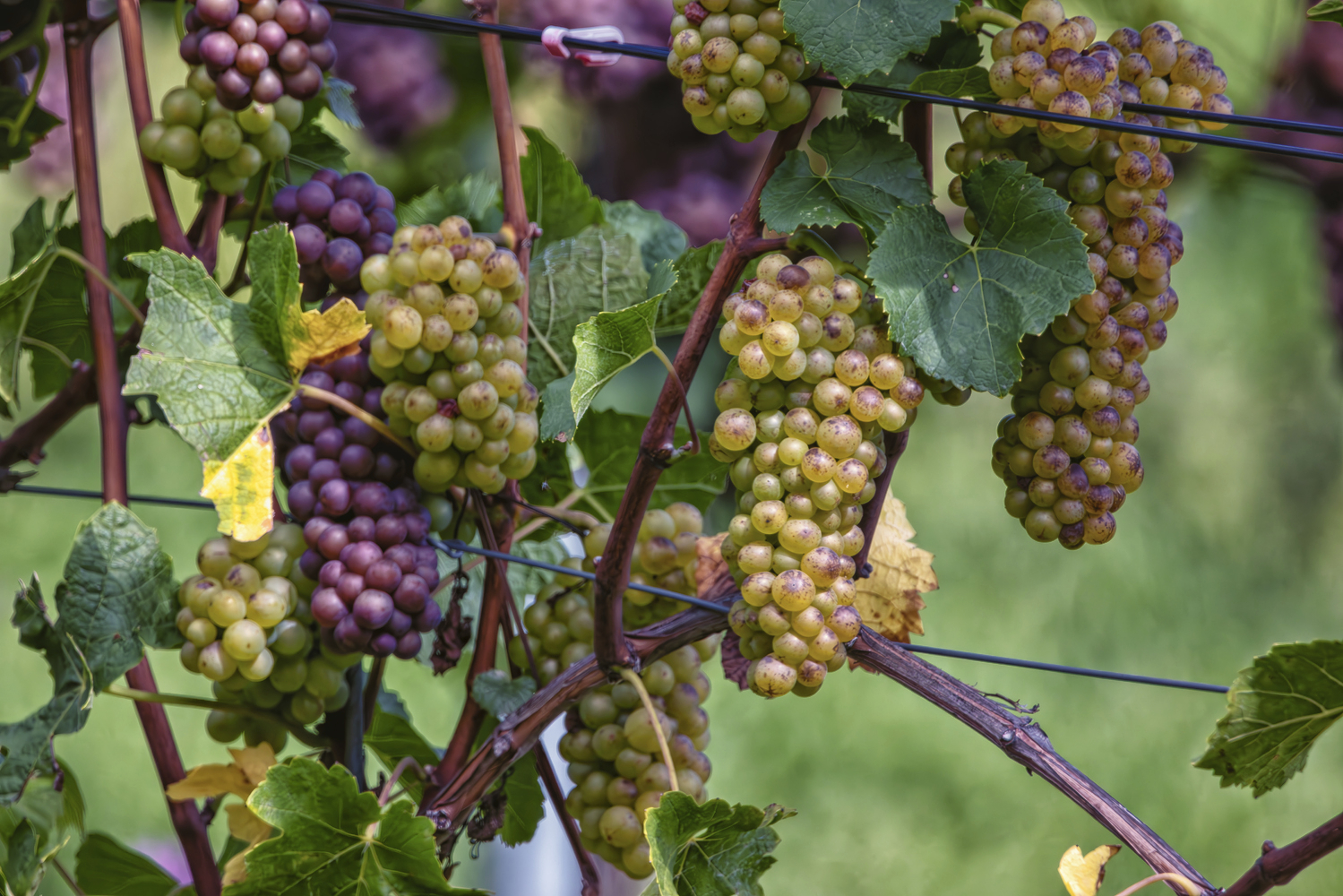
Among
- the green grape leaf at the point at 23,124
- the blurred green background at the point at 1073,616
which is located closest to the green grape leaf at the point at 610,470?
the green grape leaf at the point at 23,124

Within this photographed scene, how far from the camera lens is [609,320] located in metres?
0.41

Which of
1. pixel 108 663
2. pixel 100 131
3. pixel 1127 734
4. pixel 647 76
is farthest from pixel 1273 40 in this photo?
pixel 100 131

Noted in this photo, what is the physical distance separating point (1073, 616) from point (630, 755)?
4.44 ft

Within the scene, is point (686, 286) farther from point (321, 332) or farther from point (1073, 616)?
point (1073, 616)

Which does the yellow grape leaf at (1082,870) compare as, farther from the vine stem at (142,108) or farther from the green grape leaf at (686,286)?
the vine stem at (142,108)

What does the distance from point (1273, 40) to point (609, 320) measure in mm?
1140

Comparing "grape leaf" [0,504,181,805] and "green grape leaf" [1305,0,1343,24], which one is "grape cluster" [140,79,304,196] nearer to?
"grape leaf" [0,504,181,805]

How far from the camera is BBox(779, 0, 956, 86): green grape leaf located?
396mm

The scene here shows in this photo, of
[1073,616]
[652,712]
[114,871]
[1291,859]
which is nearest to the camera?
[1291,859]

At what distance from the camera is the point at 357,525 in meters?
0.49

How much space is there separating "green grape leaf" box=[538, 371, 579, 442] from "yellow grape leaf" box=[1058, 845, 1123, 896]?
0.83 ft

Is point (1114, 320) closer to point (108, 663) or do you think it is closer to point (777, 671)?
point (777, 671)

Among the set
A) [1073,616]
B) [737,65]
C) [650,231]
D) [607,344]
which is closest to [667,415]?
[607,344]

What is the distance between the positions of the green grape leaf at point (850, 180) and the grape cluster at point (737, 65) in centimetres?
2
